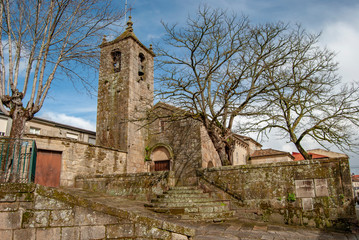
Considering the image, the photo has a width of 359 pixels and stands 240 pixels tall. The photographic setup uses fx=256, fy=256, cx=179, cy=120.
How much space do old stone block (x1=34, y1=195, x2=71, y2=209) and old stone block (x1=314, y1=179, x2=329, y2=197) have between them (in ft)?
21.7

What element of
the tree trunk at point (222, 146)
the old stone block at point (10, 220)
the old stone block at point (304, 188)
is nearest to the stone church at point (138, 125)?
the tree trunk at point (222, 146)

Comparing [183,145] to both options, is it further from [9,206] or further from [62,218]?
[9,206]

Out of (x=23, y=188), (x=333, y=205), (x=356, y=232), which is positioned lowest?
(x=356, y=232)

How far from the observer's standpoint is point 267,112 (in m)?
12.1

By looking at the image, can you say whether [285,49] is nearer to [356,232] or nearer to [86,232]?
[356,232]

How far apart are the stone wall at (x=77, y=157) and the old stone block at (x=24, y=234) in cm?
930

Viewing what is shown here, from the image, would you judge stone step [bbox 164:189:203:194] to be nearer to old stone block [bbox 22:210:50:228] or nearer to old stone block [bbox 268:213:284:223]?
old stone block [bbox 268:213:284:223]

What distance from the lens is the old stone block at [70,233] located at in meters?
3.62

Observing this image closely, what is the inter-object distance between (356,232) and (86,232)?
6551mm

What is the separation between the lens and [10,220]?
3461mm

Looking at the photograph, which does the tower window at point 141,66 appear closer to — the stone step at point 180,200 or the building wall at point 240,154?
the building wall at point 240,154

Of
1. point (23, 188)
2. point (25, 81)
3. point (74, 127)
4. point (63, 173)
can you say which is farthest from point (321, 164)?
point (74, 127)

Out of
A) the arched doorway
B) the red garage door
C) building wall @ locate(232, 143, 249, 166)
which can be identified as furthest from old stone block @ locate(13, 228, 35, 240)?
building wall @ locate(232, 143, 249, 166)

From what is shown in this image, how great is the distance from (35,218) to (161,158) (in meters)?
13.9
